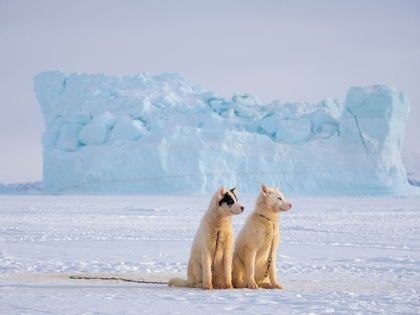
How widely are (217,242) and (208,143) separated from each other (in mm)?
23189

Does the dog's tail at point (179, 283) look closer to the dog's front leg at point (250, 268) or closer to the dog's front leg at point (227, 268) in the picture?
the dog's front leg at point (227, 268)

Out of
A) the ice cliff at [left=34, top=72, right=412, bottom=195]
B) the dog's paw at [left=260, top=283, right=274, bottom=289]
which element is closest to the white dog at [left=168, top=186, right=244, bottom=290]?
the dog's paw at [left=260, top=283, right=274, bottom=289]

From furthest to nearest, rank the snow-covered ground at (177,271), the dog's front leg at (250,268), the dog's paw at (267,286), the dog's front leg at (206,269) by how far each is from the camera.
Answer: the dog's paw at (267,286) < the dog's front leg at (250,268) < the dog's front leg at (206,269) < the snow-covered ground at (177,271)

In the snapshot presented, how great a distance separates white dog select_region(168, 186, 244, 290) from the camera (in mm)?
4441

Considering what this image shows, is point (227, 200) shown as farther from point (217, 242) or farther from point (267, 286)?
point (267, 286)

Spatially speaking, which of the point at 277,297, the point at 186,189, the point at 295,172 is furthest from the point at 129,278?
the point at 295,172

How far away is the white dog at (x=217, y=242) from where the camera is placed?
14.6 feet

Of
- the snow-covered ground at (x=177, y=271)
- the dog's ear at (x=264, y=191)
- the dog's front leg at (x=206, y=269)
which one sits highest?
the dog's ear at (x=264, y=191)

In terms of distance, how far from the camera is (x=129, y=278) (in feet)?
17.3

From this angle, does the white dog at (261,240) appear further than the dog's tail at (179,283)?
No

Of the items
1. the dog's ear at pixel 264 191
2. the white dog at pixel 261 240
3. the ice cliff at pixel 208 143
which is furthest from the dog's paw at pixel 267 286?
the ice cliff at pixel 208 143

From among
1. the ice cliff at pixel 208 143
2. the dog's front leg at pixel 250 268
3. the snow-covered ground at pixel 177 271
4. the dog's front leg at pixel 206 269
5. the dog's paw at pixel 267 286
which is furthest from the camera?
the ice cliff at pixel 208 143

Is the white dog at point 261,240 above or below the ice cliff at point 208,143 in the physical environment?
below

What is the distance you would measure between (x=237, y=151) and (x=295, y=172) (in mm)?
3007
